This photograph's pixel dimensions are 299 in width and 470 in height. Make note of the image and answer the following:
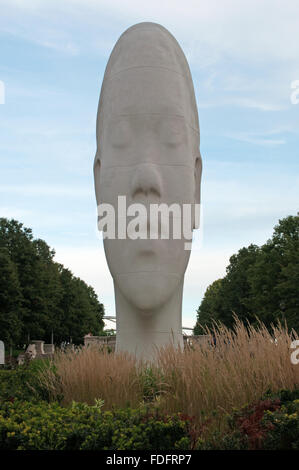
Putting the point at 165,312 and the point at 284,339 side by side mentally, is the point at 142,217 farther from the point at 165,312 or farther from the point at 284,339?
the point at 284,339

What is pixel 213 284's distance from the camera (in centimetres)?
6912

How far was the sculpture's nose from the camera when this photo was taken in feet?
30.3

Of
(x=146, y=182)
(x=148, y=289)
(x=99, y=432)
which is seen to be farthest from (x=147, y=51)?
(x=99, y=432)

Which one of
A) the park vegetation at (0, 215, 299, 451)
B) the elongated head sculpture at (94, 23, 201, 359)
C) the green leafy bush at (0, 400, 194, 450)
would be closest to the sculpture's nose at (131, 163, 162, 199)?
the elongated head sculpture at (94, 23, 201, 359)

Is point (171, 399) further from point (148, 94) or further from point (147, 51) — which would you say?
point (147, 51)

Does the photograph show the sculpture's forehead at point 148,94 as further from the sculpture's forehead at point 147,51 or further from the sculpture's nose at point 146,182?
the sculpture's nose at point 146,182

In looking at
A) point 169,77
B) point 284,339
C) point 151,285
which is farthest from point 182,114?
point 284,339

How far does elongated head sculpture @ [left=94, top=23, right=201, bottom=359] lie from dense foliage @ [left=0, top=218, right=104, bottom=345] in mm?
19989

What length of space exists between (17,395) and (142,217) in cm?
420

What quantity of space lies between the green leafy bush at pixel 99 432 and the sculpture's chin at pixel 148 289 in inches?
185

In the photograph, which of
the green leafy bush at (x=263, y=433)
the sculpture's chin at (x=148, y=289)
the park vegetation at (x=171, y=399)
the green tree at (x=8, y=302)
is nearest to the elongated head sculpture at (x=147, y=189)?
the sculpture's chin at (x=148, y=289)

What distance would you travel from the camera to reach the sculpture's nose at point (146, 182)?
923 centimetres

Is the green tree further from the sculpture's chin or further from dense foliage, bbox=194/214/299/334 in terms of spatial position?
the sculpture's chin
